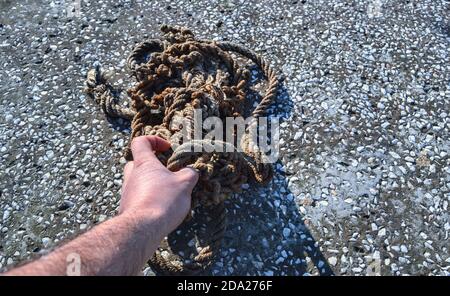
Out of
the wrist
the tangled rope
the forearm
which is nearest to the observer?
the forearm

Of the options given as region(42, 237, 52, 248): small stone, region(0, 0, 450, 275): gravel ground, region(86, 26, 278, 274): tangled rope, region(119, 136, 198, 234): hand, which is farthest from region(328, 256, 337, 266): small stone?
region(42, 237, 52, 248): small stone

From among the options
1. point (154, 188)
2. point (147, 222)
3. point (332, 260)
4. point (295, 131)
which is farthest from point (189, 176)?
point (295, 131)

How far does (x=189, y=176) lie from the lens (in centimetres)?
210

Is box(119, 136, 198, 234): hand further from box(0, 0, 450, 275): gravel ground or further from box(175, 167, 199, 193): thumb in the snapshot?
box(0, 0, 450, 275): gravel ground

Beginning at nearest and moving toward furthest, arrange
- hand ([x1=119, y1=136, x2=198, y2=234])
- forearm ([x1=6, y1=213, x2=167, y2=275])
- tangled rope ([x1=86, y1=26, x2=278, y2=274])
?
forearm ([x1=6, y1=213, x2=167, y2=275]) < hand ([x1=119, y1=136, x2=198, y2=234]) < tangled rope ([x1=86, y1=26, x2=278, y2=274])

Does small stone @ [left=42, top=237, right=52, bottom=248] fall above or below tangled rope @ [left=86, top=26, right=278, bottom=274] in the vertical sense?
below

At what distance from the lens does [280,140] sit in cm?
272

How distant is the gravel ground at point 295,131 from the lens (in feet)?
7.72

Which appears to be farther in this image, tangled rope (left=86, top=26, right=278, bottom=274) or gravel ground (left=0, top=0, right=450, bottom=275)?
gravel ground (left=0, top=0, right=450, bottom=275)

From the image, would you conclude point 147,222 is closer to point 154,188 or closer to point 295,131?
point 154,188

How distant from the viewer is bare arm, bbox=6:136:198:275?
1.53 meters

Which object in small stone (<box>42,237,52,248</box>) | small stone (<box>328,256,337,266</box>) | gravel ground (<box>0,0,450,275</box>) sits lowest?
small stone (<box>328,256,337,266</box>)

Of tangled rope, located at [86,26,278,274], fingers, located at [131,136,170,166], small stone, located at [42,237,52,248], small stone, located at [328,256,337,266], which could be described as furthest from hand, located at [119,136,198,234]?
small stone, located at [328,256,337,266]
